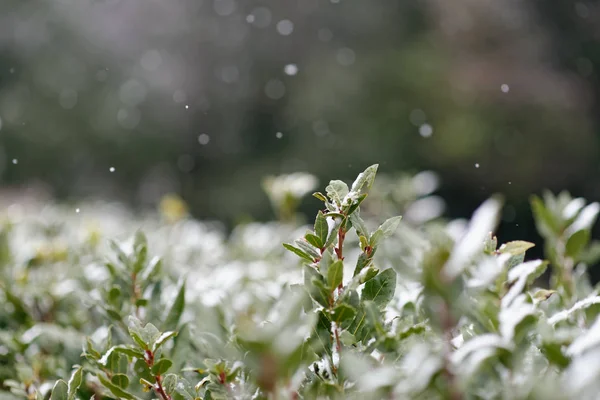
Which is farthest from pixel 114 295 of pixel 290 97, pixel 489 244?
pixel 290 97

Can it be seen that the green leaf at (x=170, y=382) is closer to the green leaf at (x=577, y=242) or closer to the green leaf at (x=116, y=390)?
the green leaf at (x=116, y=390)

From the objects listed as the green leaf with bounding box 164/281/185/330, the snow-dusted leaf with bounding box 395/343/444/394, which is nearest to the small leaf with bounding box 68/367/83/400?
the green leaf with bounding box 164/281/185/330

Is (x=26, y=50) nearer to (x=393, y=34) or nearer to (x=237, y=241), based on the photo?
(x=393, y=34)

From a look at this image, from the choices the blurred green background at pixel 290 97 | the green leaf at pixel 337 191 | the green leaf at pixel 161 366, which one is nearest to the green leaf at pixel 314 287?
the green leaf at pixel 337 191

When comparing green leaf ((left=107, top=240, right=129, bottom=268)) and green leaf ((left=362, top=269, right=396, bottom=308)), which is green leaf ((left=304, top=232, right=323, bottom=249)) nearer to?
green leaf ((left=362, top=269, right=396, bottom=308))

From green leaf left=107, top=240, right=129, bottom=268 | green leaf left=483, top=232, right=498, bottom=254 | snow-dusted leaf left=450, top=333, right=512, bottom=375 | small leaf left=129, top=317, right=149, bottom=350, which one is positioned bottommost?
small leaf left=129, top=317, right=149, bottom=350

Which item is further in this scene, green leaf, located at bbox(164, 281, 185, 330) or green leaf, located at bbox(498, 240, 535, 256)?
green leaf, located at bbox(164, 281, 185, 330)

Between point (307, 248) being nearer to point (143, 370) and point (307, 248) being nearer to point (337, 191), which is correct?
point (337, 191)
